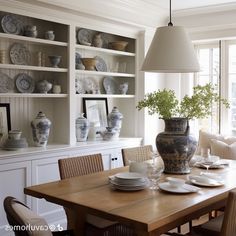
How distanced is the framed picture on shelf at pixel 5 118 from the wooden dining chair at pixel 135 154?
3.95 feet

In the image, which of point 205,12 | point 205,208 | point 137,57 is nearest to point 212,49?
point 205,12

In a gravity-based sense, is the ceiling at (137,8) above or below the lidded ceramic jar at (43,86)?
above

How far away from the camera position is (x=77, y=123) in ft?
14.4

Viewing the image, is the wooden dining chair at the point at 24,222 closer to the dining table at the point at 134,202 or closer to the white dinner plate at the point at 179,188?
the dining table at the point at 134,202

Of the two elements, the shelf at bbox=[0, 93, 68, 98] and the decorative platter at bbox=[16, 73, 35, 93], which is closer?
the shelf at bbox=[0, 93, 68, 98]

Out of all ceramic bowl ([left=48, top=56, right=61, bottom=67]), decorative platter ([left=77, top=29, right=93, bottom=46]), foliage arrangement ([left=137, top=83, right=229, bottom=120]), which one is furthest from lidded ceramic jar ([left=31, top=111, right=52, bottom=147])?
foliage arrangement ([left=137, top=83, right=229, bottom=120])

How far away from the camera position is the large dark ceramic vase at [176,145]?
2.80 m

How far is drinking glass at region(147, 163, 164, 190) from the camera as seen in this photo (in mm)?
2418

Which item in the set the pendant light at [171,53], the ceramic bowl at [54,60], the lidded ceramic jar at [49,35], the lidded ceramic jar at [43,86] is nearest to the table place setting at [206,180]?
the pendant light at [171,53]

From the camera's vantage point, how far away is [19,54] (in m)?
3.95

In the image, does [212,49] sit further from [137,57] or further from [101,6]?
[101,6]

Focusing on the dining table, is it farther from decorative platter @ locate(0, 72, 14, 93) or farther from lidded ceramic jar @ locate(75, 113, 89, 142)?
lidded ceramic jar @ locate(75, 113, 89, 142)

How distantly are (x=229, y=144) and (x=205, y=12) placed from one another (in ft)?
5.53

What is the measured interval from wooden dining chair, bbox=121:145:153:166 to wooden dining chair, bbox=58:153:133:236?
14.0 inches
